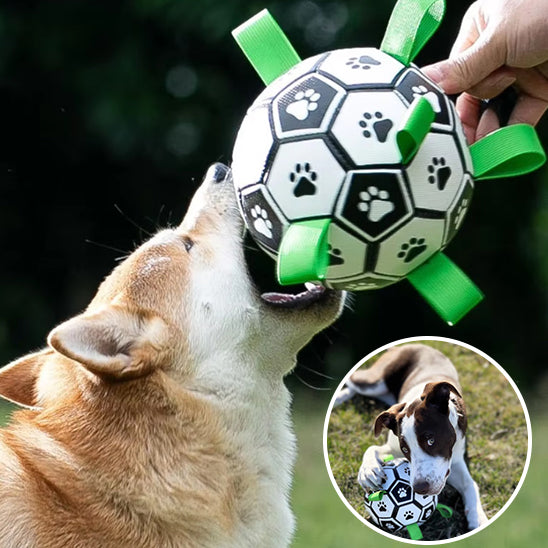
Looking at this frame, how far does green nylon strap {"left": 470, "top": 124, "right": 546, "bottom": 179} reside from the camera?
3.46 m

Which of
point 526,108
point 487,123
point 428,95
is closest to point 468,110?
point 487,123

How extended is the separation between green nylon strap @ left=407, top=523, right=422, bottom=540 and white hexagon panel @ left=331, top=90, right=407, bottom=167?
52.8 inches

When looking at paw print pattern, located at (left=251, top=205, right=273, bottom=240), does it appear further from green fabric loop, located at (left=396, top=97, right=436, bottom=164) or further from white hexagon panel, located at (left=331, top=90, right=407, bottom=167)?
green fabric loop, located at (left=396, top=97, right=436, bottom=164)

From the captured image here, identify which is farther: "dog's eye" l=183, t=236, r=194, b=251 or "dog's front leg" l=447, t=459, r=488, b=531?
"dog's eye" l=183, t=236, r=194, b=251

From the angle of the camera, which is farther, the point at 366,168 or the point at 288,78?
the point at 288,78

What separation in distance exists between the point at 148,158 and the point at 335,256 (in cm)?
763

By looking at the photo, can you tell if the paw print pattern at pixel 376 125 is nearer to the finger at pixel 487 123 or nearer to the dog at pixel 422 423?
the finger at pixel 487 123

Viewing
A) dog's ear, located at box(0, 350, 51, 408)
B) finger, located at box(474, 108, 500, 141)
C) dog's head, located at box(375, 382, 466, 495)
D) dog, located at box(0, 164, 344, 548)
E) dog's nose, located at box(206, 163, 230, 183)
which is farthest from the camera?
dog's nose, located at box(206, 163, 230, 183)

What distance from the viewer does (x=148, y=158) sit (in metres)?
10.7

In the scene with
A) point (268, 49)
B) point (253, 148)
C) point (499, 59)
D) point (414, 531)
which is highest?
point (268, 49)

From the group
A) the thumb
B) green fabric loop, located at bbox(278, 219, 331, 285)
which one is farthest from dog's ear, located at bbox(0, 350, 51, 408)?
the thumb

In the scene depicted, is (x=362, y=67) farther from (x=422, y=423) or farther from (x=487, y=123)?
(x=422, y=423)

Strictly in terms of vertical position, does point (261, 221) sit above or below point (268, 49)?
below

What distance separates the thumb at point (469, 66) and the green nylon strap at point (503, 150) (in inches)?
11.3
